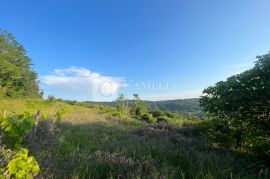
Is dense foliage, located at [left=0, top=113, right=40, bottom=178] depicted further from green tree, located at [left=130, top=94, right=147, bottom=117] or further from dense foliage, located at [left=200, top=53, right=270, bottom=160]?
green tree, located at [left=130, top=94, right=147, bottom=117]

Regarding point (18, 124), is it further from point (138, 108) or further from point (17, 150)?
point (138, 108)

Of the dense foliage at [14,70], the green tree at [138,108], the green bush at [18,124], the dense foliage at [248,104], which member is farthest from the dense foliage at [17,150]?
the dense foliage at [14,70]

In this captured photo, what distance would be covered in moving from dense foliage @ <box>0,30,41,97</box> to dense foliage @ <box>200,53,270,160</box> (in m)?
33.8

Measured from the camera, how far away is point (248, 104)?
5.57m

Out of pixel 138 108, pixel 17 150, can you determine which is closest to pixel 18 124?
pixel 17 150

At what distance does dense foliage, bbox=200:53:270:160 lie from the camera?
5.25 m

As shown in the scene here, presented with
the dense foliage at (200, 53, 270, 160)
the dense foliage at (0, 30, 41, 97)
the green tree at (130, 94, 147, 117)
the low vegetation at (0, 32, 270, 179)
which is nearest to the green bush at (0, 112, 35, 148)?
the low vegetation at (0, 32, 270, 179)

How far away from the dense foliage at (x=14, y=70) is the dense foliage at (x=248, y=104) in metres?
33.8

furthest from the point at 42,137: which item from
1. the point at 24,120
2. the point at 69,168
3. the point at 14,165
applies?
the point at 14,165

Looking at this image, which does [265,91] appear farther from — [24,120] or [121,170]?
[24,120]

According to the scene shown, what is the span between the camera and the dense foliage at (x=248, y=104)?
5.25 metres

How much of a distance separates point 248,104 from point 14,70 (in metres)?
38.6

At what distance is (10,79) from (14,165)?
1636 inches

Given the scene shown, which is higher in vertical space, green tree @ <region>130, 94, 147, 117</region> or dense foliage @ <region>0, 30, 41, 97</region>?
dense foliage @ <region>0, 30, 41, 97</region>
